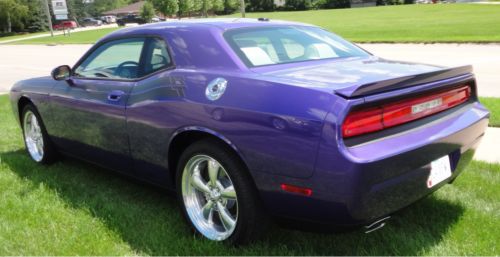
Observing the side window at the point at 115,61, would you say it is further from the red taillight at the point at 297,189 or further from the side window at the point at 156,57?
the red taillight at the point at 297,189

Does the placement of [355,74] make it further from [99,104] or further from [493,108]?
[493,108]

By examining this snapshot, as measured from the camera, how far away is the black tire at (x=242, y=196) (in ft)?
9.43

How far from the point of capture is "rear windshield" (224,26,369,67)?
3.32 m

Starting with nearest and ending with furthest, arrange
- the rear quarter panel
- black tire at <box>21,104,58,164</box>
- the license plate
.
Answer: the rear quarter panel → the license plate → black tire at <box>21,104,58,164</box>

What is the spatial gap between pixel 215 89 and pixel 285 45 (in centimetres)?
88

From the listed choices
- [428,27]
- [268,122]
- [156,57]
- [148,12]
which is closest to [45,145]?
[156,57]

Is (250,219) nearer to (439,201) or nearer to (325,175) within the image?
(325,175)

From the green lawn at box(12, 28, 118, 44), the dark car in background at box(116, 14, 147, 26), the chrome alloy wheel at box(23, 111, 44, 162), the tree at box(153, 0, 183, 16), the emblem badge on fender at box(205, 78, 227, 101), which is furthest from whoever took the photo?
the dark car in background at box(116, 14, 147, 26)

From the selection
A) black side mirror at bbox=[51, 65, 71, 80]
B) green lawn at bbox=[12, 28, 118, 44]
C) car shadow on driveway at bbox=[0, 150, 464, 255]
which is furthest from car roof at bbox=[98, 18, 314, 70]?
green lawn at bbox=[12, 28, 118, 44]

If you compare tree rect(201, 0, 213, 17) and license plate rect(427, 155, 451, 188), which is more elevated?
license plate rect(427, 155, 451, 188)

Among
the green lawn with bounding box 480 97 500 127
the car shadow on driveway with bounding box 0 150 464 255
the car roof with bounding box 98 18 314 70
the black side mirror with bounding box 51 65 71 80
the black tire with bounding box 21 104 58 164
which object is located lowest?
the green lawn with bounding box 480 97 500 127

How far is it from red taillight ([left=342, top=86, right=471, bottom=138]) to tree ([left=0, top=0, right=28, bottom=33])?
8013 centimetres

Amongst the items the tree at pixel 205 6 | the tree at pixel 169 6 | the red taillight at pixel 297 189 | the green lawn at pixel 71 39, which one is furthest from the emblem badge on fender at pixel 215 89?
the tree at pixel 205 6

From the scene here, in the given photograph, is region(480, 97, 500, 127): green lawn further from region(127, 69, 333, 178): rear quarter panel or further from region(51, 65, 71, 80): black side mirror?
region(51, 65, 71, 80): black side mirror
